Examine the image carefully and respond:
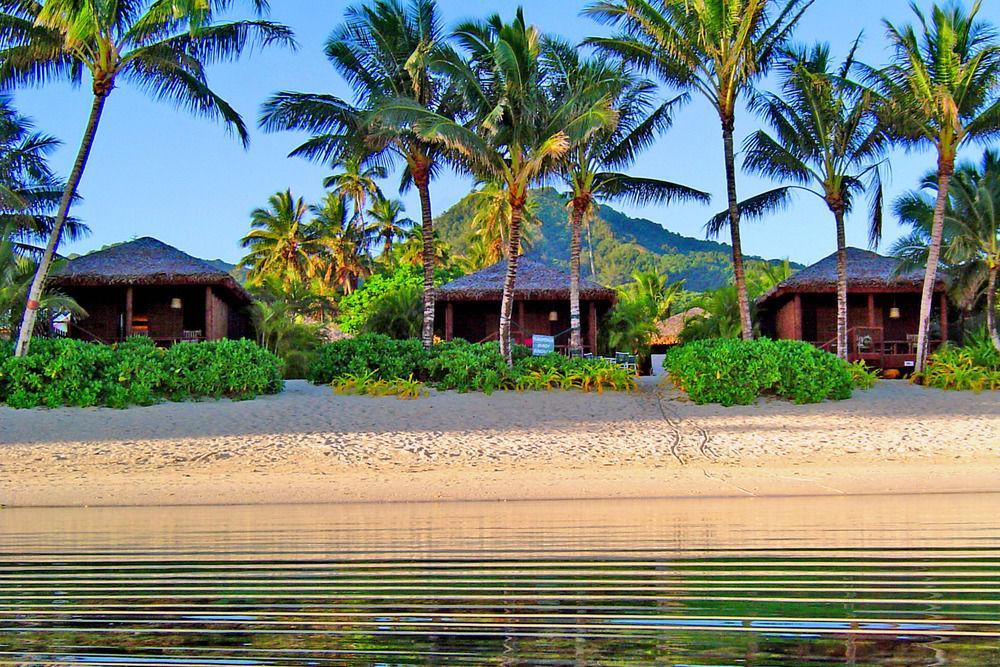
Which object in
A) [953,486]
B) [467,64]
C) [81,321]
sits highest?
[467,64]

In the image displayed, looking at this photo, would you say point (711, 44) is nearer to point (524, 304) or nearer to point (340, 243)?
point (524, 304)

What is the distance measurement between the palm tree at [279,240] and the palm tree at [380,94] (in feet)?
72.0

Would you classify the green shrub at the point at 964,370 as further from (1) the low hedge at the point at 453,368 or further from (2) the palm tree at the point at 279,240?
(2) the palm tree at the point at 279,240

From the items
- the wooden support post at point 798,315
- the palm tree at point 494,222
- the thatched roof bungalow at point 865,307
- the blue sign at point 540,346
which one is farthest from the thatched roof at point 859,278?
the palm tree at point 494,222

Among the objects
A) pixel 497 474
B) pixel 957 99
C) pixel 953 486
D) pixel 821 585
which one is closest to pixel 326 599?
pixel 821 585

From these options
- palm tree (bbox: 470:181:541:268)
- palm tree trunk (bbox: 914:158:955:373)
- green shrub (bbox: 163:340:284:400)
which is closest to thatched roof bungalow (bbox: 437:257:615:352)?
green shrub (bbox: 163:340:284:400)

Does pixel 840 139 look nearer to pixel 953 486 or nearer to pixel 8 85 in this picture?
pixel 953 486

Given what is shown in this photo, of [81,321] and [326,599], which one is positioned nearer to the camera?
[326,599]

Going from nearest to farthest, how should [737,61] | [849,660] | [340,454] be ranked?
[849,660]
[340,454]
[737,61]

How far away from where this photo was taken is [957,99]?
18344 mm

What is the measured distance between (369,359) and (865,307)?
47.8ft

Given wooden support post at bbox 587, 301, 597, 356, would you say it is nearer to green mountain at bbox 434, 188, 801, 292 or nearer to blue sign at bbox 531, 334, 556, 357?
blue sign at bbox 531, 334, 556, 357

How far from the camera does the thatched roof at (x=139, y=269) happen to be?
69.9 ft

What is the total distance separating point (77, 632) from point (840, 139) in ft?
64.3
